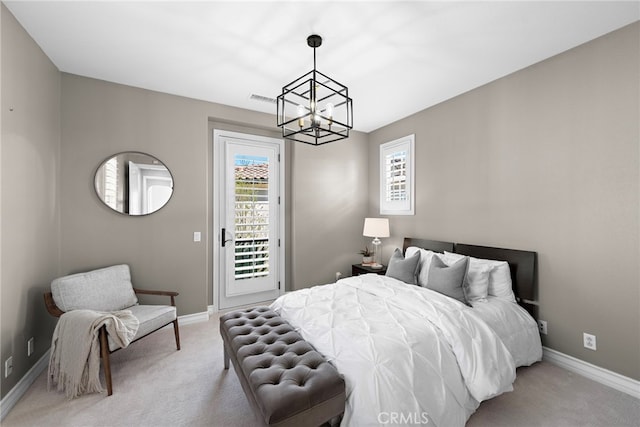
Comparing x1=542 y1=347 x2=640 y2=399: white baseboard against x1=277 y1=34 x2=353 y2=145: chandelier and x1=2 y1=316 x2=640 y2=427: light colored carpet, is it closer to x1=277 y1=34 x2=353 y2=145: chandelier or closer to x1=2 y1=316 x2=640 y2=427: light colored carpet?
x1=2 y1=316 x2=640 y2=427: light colored carpet

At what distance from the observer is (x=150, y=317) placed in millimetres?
2537

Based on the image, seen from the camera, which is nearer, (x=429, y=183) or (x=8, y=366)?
(x=8, y=366)

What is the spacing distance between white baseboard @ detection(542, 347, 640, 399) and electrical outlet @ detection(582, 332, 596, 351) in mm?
140

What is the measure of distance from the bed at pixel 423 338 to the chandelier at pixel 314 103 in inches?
54.7

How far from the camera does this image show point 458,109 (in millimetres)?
3391

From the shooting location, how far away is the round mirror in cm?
300

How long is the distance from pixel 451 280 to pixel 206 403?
87.6 inches

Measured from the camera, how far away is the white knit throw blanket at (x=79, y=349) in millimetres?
2061

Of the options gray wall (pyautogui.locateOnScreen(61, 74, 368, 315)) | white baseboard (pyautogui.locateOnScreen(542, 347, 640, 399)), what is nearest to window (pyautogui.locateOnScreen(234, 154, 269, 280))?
gray wall (pyautogui.locateOnScreen(61, 74, 368, 315))

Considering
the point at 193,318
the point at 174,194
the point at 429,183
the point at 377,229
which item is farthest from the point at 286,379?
the point at 429,183

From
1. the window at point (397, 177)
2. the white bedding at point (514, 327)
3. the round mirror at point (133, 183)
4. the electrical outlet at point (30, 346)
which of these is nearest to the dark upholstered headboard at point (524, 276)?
the white bedding at point (514, 327)

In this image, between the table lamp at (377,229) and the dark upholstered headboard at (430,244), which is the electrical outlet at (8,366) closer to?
the table lamp at (377,229)

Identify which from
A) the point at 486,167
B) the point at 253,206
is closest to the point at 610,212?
the point at 486,167

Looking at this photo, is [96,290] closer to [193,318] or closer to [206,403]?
[193,318]
